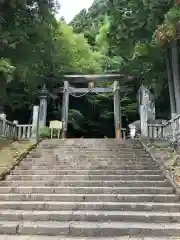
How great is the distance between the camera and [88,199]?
699 cm

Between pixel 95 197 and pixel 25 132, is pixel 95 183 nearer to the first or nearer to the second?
pixel 95 197

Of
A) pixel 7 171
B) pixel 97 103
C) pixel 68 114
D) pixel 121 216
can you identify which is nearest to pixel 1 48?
pixel 7 171

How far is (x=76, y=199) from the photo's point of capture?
7008 mm

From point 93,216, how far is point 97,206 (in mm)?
539

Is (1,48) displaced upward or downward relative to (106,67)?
downward

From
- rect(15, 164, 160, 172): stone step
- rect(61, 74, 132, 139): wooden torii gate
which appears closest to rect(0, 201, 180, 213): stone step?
rect(15, 164, 160, 172): stone step

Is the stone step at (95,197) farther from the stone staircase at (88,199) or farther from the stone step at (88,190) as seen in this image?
the stone step at (88,190)

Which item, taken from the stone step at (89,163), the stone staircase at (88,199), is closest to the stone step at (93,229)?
the stone staircase at (88,199)

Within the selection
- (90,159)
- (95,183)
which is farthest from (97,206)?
(90,159)

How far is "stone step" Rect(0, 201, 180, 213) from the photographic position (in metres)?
6.43

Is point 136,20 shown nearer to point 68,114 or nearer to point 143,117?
point 143,117

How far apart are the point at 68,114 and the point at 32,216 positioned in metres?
15.2

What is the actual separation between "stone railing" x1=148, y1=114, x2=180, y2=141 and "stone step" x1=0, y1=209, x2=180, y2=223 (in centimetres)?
489

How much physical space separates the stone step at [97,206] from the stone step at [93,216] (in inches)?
9.2
